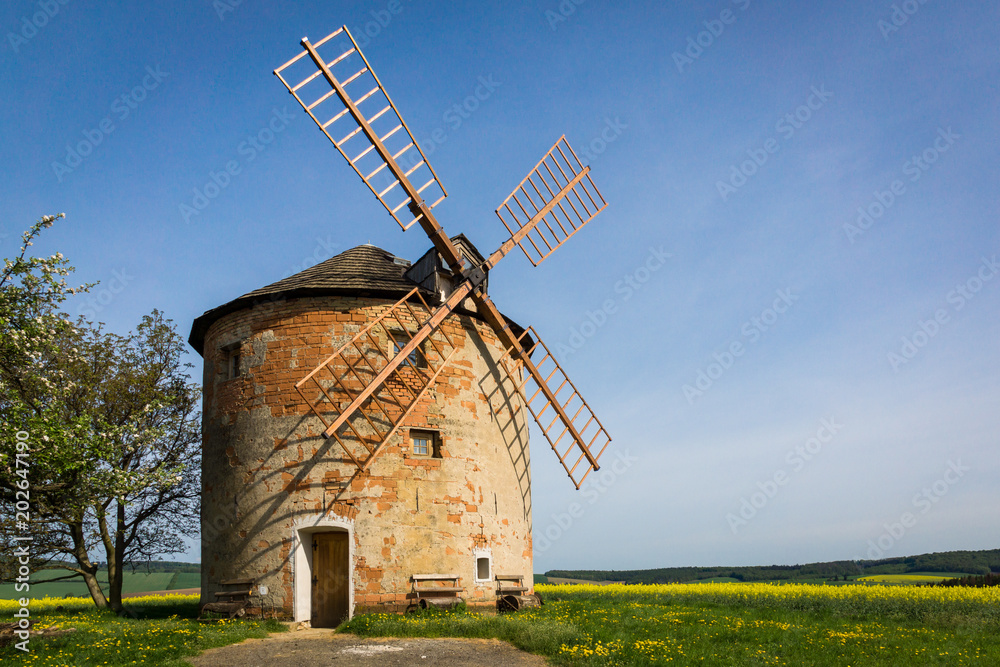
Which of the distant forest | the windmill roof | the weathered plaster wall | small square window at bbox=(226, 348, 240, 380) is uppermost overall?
the windmill roof

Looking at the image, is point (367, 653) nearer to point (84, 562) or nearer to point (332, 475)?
point (332, 475)

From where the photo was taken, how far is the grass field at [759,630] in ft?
30.5

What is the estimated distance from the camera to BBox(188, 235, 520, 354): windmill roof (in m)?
14.2

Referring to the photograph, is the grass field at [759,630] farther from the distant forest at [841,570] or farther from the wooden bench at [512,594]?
the distant forest at [841,570]

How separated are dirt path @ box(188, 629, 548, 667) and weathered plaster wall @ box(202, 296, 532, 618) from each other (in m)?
2.16

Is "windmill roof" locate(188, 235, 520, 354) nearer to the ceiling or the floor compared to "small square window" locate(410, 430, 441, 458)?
nearer to the ceiling

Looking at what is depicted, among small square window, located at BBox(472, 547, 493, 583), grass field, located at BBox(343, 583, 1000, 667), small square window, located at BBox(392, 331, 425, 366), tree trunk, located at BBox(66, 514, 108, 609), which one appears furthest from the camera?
tree trunk, located at BBox(66, 514, 108, 609)

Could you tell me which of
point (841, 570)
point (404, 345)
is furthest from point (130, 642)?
point (841, 570)

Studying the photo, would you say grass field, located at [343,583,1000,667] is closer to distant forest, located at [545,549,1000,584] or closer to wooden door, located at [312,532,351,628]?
wooden door, located at [312,532,351,628]

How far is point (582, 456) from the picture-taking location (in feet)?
55.4

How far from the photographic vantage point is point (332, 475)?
43.0ft

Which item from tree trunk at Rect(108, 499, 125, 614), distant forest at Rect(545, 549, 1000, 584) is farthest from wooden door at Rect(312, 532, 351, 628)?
distant forest at Rect(545, 549, 1000, 584)

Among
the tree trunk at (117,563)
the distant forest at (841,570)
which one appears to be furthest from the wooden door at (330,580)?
the distant forest at (841,570)

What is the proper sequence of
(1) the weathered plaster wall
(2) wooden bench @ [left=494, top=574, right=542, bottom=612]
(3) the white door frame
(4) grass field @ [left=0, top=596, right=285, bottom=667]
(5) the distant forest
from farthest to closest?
(5) the distant forest, (2) wooden bench @ [left=494, top=574, right=542, bottom=612], (1) the weathered plaster wall, (3) the white door frame, (4) grass field @ [left=0, top=596, right=285, bottom=667]
